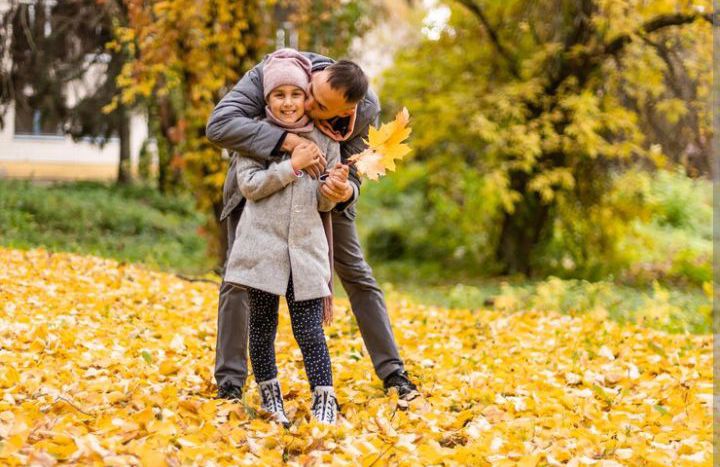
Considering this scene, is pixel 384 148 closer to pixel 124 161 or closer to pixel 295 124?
pixel 295 124

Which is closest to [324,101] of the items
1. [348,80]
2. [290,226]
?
[348,80]

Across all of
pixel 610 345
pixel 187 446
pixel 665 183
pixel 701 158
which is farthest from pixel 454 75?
pixel 187 446

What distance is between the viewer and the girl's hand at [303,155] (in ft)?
11.1

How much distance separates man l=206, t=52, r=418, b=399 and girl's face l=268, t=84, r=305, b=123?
45mm

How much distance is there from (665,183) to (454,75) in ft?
27.4

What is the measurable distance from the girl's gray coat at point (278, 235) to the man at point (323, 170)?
8 cm

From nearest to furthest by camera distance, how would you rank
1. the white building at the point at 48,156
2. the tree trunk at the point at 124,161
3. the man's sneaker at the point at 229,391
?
the man's sneaker at the point at 229,391
the tree trunk at the point at 124,161
the white building at the point at 48,156

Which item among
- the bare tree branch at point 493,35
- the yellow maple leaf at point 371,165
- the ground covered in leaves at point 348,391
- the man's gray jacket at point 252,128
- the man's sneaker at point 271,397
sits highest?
the bare tree branch at point 493,35

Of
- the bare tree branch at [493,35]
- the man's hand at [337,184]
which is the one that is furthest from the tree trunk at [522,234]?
the man's hand at [337,184]

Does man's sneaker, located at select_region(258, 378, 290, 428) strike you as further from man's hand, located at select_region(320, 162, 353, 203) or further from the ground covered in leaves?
man's hand, located at select_region(320, 162, 353, 203)

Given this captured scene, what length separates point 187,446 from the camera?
10.1 ft

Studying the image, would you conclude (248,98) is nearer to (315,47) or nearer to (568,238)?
(568,238)

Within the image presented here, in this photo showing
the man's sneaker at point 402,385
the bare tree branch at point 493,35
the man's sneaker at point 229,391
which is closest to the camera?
the man's sneaker at point 229,391

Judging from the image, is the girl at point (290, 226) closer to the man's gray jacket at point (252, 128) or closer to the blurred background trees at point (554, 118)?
the man's gray jacket at point (252, 128)
